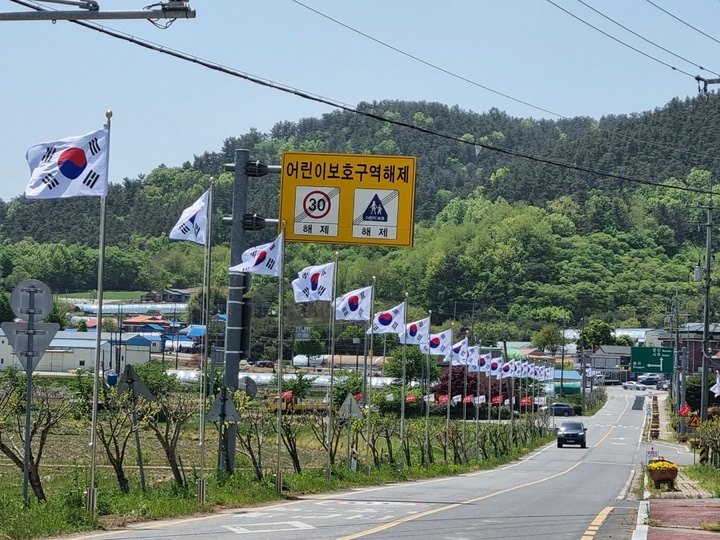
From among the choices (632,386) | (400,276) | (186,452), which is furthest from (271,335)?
(186,452)

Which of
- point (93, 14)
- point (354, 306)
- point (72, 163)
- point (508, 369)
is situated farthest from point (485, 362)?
point (93, 14)

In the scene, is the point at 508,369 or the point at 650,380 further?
the point at 650,380

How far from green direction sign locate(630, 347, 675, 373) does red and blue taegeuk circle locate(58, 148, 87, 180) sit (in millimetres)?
69710

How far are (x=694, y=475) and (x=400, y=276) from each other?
160504 millimetres

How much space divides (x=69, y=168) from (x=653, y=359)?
7037cm

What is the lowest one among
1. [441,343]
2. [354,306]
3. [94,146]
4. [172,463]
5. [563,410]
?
[563,410]

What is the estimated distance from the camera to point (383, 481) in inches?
1228

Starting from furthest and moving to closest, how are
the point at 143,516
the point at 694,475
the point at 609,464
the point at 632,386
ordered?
the point at 632,386, the point at 609,464, the point at 694,475, the point at 143,516

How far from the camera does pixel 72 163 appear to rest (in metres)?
16.0

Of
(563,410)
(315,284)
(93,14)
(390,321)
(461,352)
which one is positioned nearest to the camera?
(93,14)

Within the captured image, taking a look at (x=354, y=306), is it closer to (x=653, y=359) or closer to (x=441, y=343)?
(x=441, y=343)

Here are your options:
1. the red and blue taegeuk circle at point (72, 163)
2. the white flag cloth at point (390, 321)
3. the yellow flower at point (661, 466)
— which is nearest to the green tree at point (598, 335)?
the white flag cloth at point (390, 321)

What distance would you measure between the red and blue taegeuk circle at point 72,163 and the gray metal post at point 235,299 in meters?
7.50

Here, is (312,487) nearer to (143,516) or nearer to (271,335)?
(143,516)
